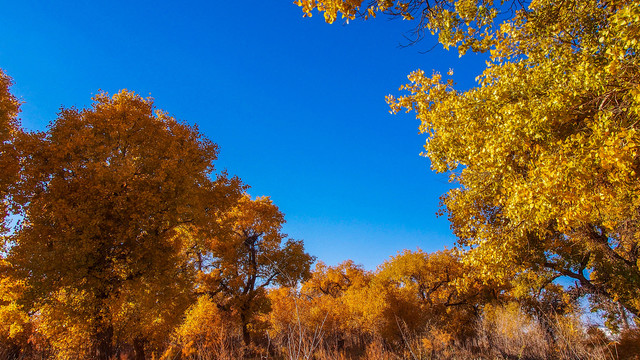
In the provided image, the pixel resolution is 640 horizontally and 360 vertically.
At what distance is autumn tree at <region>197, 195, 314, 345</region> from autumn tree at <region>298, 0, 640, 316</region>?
538 inches

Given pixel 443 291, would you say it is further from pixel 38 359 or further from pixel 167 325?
pixel 38 359

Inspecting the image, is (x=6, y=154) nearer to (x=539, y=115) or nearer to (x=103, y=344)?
(x=103, y=344)

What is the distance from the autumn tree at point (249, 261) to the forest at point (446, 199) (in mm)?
262

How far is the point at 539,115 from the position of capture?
19.5ft

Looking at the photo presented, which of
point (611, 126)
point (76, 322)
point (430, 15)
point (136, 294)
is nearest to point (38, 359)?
point (76, 322)

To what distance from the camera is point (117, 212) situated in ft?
38.3

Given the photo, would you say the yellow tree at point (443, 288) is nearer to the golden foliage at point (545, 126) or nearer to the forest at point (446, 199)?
the forest at point (446, 199)

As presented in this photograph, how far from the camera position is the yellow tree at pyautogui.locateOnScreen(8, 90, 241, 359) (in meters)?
10.6

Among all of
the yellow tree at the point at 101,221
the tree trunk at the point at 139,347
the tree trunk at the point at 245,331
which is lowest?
the tree trunk at the point at 139,347

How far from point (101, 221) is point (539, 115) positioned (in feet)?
44.1

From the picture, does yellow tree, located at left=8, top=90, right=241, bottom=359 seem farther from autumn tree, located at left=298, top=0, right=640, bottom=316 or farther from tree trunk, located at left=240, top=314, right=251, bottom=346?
autumn tree, located at left=298, top=0, right=640, bottom=316

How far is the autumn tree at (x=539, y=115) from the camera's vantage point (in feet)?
16.5

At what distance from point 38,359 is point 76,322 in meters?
6.51

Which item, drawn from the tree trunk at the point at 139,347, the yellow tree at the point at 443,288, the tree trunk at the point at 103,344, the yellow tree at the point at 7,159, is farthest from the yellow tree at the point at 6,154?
the yellow tree at the point at 443,288
